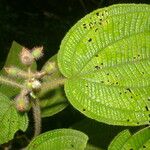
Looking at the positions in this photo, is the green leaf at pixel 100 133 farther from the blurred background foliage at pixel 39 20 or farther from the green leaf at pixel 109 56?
the blurred background foliage at pixel 39 20

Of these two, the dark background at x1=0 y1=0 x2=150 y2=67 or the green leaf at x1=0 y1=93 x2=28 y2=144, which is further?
the dark background at x1=0 y1=0 x2=150 y2=67

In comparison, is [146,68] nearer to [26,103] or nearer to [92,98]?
[92,98]

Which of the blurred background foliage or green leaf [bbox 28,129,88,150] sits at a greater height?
the blurred background foliage

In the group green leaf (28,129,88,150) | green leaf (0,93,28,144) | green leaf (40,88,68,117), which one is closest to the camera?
green leaf (28,129,88,150)

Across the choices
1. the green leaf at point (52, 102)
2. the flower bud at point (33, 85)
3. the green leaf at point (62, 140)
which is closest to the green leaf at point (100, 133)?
the green leaf at point (52, 102)

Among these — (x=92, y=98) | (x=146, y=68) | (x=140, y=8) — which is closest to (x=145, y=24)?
(x=140, y=8)

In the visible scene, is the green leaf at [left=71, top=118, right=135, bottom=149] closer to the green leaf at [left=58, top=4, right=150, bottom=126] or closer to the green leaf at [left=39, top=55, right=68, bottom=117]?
the green leaf at [left=39, top=55, right=68, bottom=117]

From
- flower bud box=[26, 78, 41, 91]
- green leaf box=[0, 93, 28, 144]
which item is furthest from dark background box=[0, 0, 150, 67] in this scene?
flower bud box=[26, 78, 41, 91]
